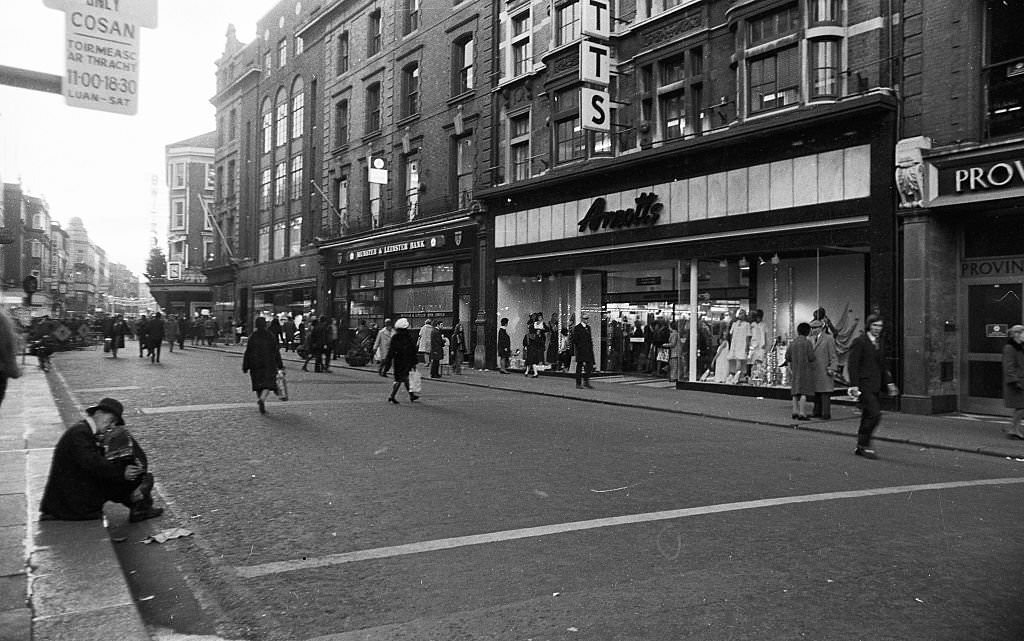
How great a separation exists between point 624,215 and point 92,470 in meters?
16.3

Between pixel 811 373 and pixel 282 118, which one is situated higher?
pixel 282 118

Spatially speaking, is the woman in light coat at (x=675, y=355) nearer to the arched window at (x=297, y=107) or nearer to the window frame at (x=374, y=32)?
the window frame at (x=374, y=32)

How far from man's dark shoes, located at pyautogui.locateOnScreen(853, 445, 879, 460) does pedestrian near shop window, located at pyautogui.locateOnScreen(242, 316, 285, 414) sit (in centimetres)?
→ 903

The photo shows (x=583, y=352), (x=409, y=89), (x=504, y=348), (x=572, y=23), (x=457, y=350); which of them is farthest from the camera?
(x=409, y=89)

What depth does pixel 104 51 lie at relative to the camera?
4.76m

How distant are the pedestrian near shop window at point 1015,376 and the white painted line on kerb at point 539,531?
4280mm

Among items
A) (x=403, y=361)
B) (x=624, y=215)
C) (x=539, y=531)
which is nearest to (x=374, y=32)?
(x=624, y=215)

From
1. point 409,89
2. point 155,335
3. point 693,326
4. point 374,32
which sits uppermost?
point 374,32

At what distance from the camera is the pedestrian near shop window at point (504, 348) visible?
2338 centimetres

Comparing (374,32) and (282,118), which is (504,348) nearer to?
(374,32)

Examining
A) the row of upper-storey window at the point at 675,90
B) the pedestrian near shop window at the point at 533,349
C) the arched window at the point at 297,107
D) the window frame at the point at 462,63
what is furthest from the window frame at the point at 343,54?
the pedestrian near shop window at the point at 533,349

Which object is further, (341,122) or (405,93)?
(341,122)

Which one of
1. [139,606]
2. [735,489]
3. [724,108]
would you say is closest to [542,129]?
[724,108]

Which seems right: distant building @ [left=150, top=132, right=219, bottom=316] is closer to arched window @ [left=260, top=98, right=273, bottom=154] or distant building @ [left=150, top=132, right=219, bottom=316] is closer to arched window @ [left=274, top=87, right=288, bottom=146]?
arched window @ [left=260, top=98, right=273, bottom=154]
